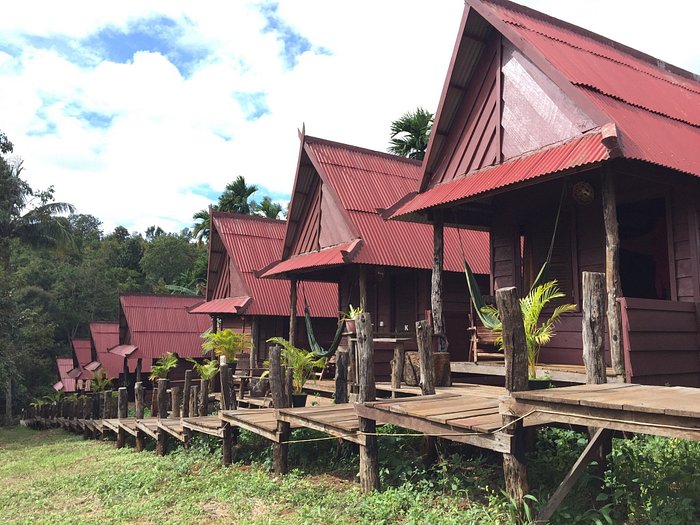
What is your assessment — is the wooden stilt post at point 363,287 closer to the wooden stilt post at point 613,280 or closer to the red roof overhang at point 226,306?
the wooden stilt post at point 613,280

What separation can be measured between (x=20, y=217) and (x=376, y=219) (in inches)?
798

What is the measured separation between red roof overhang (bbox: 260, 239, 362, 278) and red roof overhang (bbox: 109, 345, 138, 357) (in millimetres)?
11904

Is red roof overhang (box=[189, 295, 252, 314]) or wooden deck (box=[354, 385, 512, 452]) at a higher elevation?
red roof overhang (box=[189, 295, 252, 314])

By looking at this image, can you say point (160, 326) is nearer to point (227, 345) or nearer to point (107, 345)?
point (107, 345)

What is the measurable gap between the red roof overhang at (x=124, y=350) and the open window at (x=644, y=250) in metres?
20.7

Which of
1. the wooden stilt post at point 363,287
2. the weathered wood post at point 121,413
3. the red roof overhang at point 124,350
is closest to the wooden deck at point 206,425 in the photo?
the wooden stilt post at point 363,287

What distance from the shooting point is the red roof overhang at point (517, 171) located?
793cm

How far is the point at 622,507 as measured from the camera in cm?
533

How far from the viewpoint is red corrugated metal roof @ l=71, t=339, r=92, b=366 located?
1309 inches

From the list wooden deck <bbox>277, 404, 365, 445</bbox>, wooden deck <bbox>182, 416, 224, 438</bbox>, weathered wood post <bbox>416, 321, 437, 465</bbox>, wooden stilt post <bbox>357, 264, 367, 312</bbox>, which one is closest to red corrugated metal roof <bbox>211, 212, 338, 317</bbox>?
wooden stilt post <bbox>357, 264, 367, 312</bbox>

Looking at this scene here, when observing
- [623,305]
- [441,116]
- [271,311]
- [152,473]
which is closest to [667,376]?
[623,305]

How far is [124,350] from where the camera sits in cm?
2680

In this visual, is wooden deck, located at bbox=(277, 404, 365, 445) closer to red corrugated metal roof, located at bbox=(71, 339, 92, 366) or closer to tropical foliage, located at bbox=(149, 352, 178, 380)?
tropical foliage, located at bbox=(149, 352, 178, 380)

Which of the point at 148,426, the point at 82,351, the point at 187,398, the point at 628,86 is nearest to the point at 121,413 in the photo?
the point at 148,426
